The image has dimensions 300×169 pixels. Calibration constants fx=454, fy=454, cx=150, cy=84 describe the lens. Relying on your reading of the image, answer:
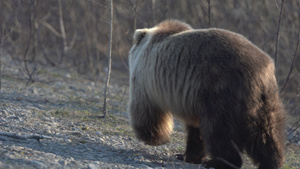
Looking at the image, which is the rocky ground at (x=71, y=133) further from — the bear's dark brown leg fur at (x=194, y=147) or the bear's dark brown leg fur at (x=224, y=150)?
the bear's dark brown leg fur at (x=224, y=150)

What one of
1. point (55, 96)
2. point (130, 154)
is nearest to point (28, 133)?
point (130, 154)

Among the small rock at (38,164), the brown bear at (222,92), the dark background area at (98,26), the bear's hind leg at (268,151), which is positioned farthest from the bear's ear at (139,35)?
the dark background area at (98,26)

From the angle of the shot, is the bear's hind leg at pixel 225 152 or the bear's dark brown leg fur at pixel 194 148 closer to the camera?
the bear's hind leg at pixel 225 152

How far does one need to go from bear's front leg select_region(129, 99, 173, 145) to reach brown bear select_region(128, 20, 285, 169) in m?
0.18

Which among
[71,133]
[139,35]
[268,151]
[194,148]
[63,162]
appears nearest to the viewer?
[63,162]

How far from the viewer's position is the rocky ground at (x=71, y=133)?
456 centimetres

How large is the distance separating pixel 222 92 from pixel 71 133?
225 centimetres

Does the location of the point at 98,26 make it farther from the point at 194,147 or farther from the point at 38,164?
the point at 38,164

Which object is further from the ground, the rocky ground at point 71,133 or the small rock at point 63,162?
the small rock at point 63,162

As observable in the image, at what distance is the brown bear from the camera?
15.1 feet

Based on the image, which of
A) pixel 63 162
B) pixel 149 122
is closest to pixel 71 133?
pixel 149 122

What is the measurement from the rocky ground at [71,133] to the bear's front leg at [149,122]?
175 millimetres

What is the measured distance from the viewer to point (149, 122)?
18.5 ft

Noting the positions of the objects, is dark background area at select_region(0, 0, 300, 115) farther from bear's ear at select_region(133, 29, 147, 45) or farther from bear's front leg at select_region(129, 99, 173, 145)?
bear's front leg at select_region(129, 99, 173, 145)
